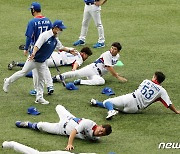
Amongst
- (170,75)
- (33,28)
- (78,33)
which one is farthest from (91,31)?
(33,28)

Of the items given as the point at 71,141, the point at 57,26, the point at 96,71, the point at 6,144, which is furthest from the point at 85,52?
the point at 6,144

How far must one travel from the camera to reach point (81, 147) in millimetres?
11172

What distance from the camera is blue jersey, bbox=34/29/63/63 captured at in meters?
12.9

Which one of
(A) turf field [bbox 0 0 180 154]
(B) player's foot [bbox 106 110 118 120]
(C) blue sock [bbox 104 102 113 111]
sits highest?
(C) blue sock [bbox 104 102 113 111]

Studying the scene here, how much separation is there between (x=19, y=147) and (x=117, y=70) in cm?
587

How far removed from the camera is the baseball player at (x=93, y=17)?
1731 centimetres

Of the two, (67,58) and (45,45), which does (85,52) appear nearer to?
(67,58)

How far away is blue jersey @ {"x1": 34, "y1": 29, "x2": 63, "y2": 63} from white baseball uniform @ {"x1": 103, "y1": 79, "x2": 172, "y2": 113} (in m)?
1.55

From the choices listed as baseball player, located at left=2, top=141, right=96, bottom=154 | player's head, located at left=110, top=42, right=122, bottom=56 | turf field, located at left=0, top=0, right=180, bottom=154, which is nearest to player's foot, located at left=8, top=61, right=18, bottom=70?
turf field, located at left=0, top=0, right=180, bottom=154

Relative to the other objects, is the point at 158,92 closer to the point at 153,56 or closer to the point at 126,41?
the point at 153,56

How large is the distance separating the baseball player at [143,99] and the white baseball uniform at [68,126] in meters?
1.22

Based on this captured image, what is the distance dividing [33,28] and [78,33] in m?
5.88

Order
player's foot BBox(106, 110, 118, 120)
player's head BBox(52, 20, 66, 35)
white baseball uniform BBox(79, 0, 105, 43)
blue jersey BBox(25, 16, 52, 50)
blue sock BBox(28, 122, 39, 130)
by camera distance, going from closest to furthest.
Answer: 1. blue sock BBox(28, 122, 39, 130)
2. player's foot BBox(106, 110, 118, 120)
3. player's head BBox(52, 20, 66, 35)
4. blue jersey BBox(25, 16, 52, 50)
5. white baseball uniform BBox(79, 0, 105, 43)

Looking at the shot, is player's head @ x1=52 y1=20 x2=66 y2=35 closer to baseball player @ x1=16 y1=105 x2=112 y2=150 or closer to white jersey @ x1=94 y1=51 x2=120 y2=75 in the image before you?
baseball player @ x1=16 y1=105 x2=112 y2=150
